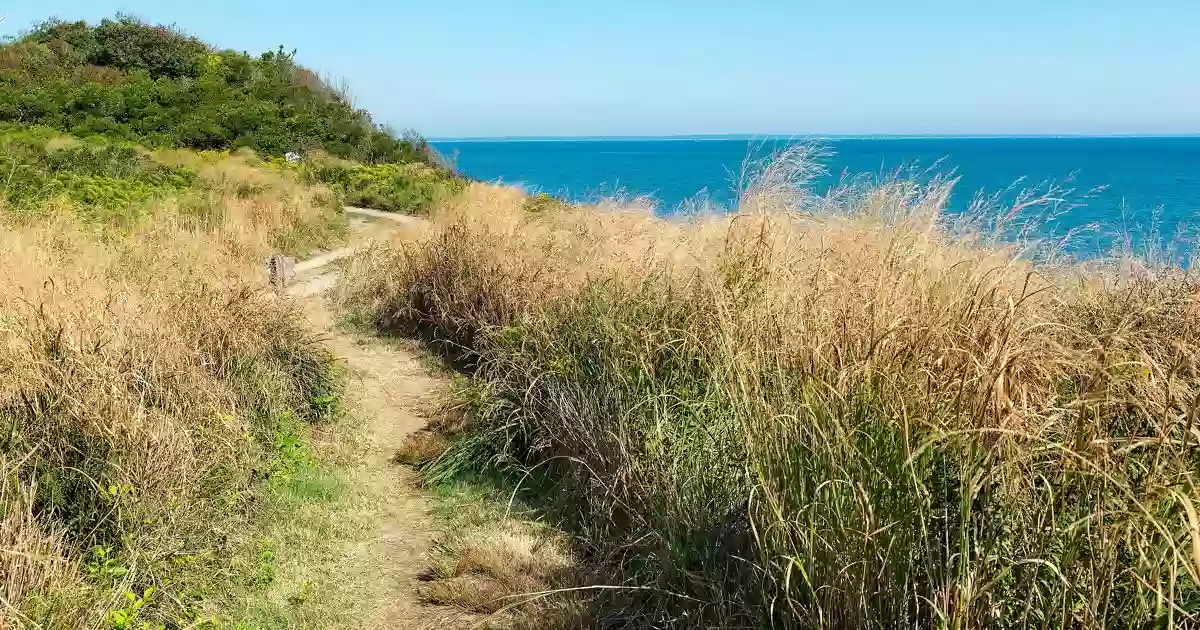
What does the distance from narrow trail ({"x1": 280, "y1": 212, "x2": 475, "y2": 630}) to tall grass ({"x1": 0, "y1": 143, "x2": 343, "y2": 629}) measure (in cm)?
54

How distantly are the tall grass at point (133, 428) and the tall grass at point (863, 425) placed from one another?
1.39m

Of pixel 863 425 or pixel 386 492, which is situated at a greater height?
pixel 863 425

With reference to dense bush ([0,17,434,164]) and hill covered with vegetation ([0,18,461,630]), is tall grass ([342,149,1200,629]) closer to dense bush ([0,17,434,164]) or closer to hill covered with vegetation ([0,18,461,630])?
hill covered with vegetation ([0,18,461,630])

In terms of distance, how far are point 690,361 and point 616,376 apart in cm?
52

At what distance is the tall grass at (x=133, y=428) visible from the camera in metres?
3.27

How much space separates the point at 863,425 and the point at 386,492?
373 centimetres

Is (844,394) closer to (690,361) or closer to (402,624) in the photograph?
(690,361)

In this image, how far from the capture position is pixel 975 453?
228 centimetres

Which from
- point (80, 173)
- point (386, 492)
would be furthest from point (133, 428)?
point (80, 173)

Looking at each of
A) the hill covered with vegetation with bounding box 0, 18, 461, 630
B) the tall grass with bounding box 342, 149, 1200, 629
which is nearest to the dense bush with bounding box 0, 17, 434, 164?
the hill covered with vegetation with bounding box 0, 18, 461, 630

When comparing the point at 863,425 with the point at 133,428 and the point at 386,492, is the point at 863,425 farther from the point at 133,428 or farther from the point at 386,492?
the point at 386,492

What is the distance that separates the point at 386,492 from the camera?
5477mm

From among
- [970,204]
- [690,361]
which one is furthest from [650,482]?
[970,204]

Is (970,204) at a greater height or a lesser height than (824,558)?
greater
